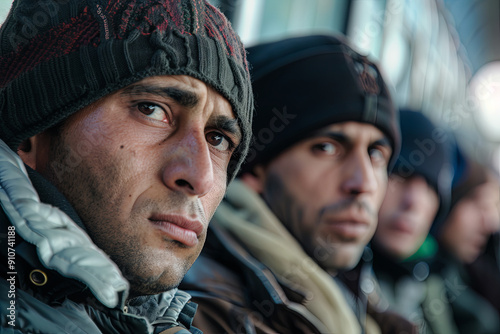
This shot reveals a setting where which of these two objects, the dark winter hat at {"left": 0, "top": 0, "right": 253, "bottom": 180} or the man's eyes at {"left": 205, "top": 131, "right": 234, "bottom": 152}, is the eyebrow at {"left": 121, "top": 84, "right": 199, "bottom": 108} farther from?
the man's eyes at {"left": 205, "top": 131, "right": 234, "bottom": 152}

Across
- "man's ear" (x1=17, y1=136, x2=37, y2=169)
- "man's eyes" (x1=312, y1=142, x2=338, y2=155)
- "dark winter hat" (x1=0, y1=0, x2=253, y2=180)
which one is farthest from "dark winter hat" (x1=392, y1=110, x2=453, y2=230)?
"man's ear" (x1=17, y1=136, x2=37, y2=169)

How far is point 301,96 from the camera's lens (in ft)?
7.22

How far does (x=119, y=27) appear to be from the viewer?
4.37ft

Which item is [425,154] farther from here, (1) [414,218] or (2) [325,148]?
(2) [325,148]

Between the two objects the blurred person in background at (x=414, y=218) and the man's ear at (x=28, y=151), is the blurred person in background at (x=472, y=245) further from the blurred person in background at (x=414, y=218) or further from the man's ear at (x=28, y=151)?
the man's ear at (x=28, y=151)

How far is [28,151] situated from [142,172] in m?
0.28

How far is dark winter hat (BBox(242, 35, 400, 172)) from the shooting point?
86.2 inches

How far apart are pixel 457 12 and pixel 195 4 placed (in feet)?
14.8

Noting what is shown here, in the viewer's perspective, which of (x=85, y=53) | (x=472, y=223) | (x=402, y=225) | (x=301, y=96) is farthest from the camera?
A: (x=472, y=223)

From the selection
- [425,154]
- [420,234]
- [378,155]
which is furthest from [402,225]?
[378,155]

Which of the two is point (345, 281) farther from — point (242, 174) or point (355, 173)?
point (242, 174)

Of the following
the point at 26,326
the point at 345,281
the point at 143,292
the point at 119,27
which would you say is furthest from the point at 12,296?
the point at 345,281

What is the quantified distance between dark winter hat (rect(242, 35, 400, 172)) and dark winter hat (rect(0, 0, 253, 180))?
2.49 feet

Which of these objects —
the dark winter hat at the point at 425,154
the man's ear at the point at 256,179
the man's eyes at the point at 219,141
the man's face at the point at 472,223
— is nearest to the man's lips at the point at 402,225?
the dark winter hat at the point at 425,154
